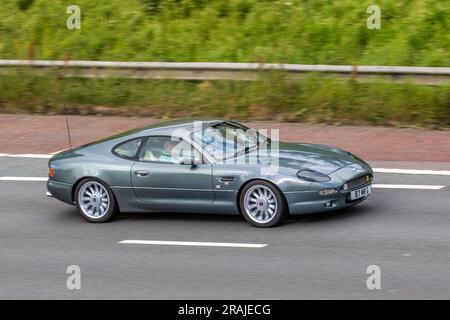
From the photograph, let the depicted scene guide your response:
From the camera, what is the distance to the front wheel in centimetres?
1162

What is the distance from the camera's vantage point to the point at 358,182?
471 inches

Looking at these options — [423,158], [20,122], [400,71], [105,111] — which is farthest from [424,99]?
[20,122]

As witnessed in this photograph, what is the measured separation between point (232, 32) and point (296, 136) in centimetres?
485

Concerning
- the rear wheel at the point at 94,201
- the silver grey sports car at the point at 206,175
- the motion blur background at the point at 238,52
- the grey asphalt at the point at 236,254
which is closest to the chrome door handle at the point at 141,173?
the silver grey sports car at the point at 206,175

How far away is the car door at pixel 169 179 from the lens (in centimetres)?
1207

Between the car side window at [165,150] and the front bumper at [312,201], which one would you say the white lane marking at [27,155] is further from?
the front bumper at [312,201]

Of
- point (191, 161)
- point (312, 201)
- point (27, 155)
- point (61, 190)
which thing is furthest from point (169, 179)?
point (27, 155)

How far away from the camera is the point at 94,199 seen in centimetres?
1274

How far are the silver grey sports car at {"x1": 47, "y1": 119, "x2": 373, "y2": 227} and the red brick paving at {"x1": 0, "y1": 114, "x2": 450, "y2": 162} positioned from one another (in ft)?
11.7

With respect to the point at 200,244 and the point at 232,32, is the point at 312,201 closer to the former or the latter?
the point at 200,244

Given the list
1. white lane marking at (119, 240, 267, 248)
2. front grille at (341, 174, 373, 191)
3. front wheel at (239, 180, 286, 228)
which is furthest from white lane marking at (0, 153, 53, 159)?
front grille at (341, 174, 373, 191)

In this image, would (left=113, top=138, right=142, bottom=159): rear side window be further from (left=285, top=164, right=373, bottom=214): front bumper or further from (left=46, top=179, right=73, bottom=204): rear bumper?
(left=285, top=164, right=373, bottom=214): front bumper

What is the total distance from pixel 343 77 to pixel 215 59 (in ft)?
11.4
